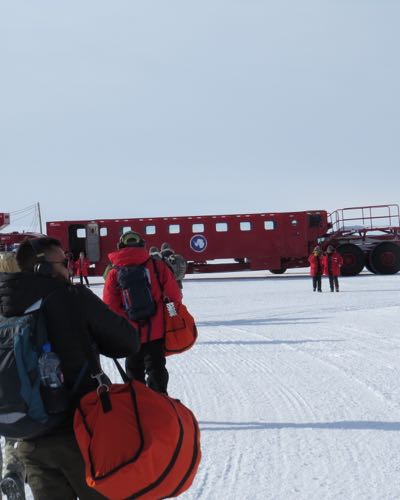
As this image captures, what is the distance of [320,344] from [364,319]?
3.29 metres

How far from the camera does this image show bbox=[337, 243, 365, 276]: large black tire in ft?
97.2

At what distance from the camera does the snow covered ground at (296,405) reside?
4477 millimetres

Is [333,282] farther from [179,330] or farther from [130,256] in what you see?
[130,256]

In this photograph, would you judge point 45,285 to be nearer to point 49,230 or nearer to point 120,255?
point 120,255

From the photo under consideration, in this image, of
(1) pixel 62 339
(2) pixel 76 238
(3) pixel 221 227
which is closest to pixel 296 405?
(1) pixel 62 339

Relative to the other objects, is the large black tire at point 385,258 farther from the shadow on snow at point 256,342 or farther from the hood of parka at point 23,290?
the hood of parka at point 23,290

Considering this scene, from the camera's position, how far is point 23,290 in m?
2.83

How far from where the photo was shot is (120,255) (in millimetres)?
5117

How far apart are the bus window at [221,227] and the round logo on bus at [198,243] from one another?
714mm

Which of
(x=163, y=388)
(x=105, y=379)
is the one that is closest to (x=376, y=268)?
(x=163, y=388)

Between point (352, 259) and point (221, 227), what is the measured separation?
19.4ft

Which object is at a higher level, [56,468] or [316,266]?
[56,468]

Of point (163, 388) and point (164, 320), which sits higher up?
point (164, 320)

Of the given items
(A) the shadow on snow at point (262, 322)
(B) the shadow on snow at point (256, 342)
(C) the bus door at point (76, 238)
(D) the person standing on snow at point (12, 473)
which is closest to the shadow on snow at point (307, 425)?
(D) the person standing on snow at point (12, 473)
